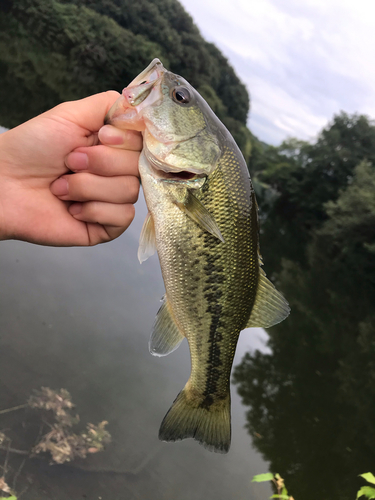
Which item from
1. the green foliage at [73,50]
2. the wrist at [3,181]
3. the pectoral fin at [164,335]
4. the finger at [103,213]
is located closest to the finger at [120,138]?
the finger at [103,213]

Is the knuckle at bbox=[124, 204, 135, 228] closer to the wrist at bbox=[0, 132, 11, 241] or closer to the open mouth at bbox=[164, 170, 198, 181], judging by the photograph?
the open mouth at bbox=[164, 170, 198, 181]

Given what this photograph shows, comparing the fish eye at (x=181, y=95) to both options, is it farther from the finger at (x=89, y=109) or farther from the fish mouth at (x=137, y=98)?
the finger at (x=89, y=109)

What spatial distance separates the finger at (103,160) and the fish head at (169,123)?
0.51 ft

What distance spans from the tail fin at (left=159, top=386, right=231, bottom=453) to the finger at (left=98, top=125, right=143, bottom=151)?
1.42 meters

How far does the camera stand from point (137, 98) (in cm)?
154

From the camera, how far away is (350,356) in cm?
1024

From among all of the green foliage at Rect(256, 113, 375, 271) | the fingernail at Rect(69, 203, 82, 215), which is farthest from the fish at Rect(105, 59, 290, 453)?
the green foliage at Rect(256, 113, 375, 271)

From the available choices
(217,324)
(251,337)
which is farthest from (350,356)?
(217,324)

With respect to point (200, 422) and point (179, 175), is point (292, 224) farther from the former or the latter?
point (179, 175)

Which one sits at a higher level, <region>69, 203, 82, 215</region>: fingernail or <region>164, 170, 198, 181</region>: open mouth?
<region>164, 170, 198, 181</region>: open mouth

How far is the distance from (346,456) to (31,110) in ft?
52.2

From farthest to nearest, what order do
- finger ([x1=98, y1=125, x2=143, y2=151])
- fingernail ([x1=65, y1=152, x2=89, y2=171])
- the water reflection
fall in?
1. the water reflection
2. fingernail ([x1=65, y1=152, x2=89, y2=171])
3. finger ([x1=98, y1=125, x2=143, y2=151])

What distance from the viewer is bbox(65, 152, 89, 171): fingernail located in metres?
1.76

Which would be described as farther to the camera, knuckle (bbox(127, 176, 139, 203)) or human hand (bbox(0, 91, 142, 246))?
knuckle (bbox(127, 176, 139, 203))
